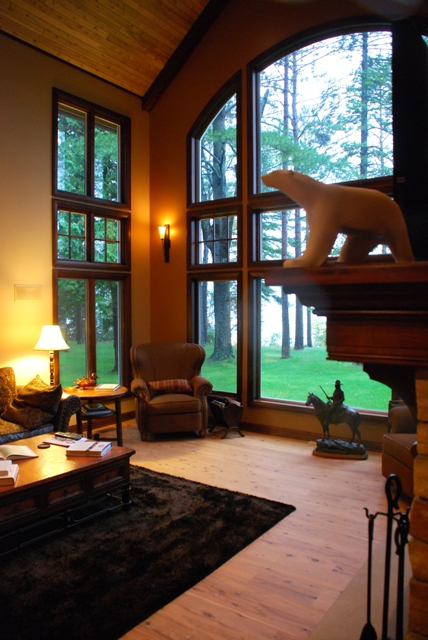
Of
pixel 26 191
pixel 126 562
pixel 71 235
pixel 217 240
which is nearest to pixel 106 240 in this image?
pixel 71 235

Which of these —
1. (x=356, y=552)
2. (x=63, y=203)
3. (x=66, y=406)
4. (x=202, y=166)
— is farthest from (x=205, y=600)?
(x=202, y=166)

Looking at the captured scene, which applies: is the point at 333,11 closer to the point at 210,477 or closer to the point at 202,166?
the point at 202,166

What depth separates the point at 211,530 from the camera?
11.4 feet

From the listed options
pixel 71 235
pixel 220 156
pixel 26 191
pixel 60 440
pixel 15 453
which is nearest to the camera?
pixel 15 453

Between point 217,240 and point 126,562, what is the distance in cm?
431

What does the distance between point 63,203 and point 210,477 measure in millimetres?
3555

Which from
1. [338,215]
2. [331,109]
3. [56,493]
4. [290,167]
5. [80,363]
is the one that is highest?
[331,109]

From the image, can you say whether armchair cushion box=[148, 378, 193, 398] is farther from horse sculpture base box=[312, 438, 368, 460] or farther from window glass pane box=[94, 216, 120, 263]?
window glass pane box=[94, 216, 120, 263]

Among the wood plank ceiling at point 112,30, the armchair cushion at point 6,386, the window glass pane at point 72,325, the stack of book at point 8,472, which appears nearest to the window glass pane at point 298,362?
the window glass pane at point 72,325

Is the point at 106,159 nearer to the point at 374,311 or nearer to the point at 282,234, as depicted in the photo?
the point at 282,234

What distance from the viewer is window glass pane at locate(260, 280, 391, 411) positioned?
5598 mm

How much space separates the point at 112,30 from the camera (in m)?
5.86

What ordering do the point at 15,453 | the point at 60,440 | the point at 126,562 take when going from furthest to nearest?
1. the point at 60,440
2. the point at 15,453
3. the point at 126,562

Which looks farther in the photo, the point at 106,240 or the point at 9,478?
the point at 106,240
